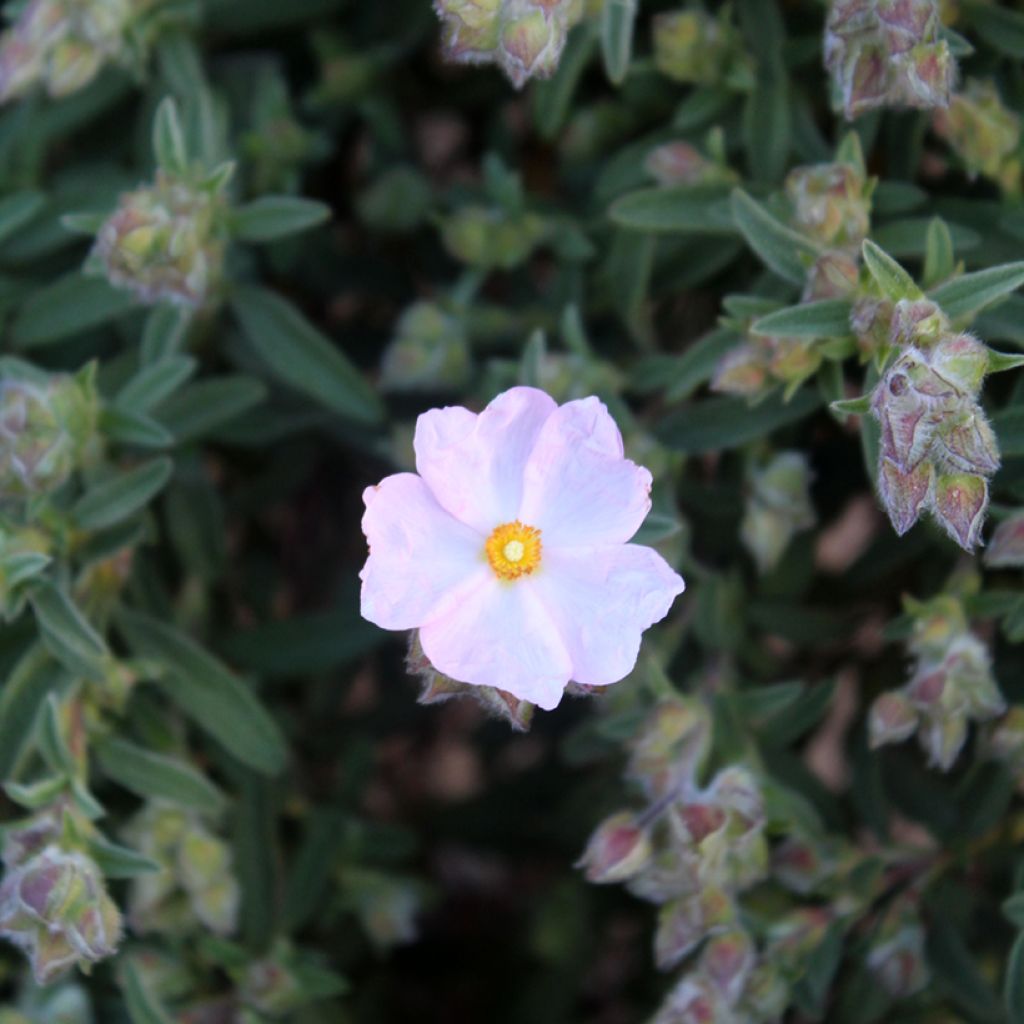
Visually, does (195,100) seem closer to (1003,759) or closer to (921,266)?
→ (921,266)

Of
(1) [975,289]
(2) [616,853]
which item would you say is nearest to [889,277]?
(1) [975,289]

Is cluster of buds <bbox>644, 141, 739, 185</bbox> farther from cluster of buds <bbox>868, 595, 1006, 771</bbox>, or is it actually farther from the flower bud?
cluster of buds <bbox>868, 595, 1006, 771</bbox>

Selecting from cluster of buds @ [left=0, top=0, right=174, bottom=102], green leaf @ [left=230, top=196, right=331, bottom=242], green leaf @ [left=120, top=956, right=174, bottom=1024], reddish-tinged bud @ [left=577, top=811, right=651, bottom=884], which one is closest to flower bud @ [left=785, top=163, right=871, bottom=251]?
green leaf @ [left=230, top=196, right=331, bottom=242]

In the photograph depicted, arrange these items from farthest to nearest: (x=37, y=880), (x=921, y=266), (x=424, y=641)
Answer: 1. (x=921, y=266)
2. (x=37, y=880)
3. (x=424, y=641)

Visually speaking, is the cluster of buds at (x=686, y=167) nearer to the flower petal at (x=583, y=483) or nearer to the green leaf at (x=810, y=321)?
the green leaf at (x=810, y=321)

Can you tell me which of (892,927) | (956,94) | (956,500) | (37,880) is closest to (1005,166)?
(956,94)

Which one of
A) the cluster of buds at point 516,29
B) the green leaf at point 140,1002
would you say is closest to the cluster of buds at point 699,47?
the cluster of buds at point 516,29
